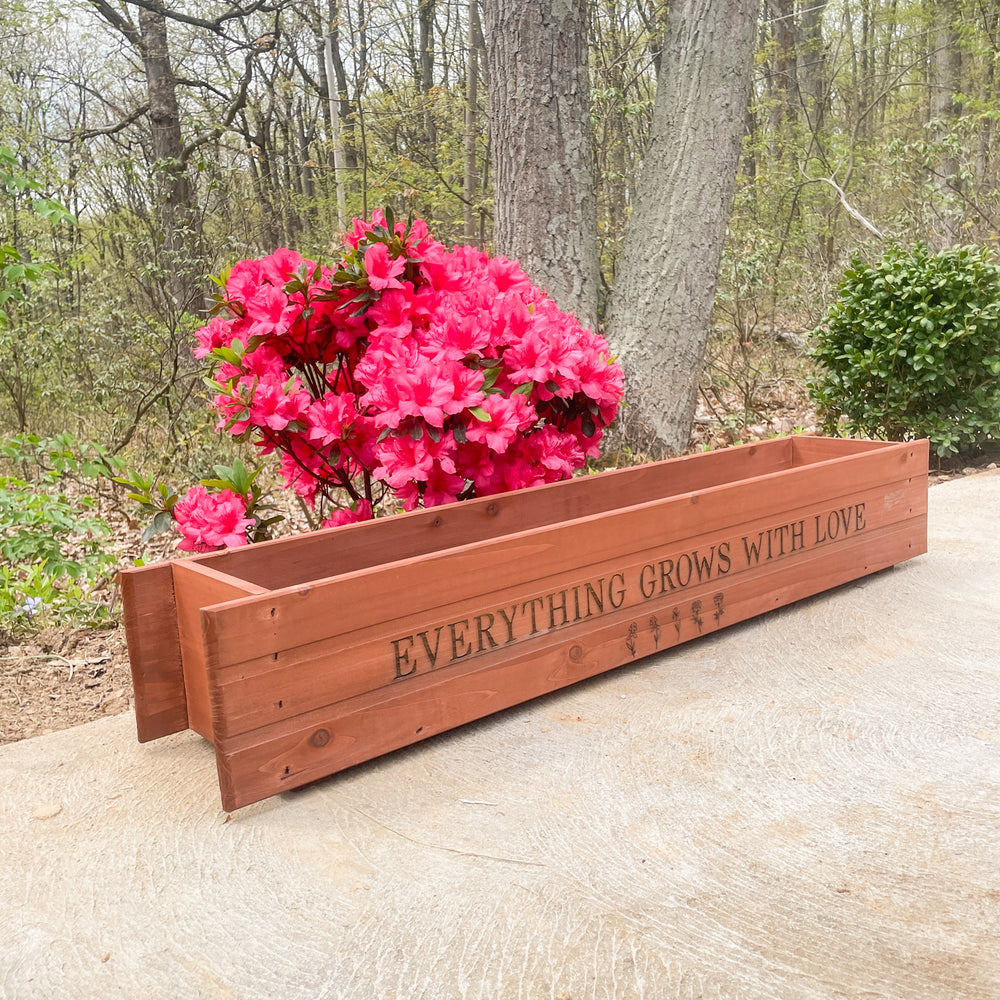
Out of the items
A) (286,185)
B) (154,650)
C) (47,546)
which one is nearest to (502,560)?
(154,650)

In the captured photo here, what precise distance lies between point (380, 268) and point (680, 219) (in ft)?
7.11

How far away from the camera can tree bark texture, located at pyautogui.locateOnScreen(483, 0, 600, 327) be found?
3637 millimetres

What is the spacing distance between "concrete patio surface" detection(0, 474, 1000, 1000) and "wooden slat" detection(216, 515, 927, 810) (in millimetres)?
57

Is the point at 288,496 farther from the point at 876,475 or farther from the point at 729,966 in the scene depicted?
the point at 729,966

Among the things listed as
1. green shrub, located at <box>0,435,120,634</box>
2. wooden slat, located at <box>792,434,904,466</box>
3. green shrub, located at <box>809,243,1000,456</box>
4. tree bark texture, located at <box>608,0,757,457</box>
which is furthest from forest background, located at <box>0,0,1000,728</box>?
wooden slat, located at <box>792,434,904,466</box>

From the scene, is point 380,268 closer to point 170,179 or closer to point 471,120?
point 170,179

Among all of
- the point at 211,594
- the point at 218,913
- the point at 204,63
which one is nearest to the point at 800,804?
the point at 218,913

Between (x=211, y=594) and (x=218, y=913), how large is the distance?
0.56 meters

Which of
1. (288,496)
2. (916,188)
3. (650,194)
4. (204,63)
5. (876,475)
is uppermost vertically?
(204,63)

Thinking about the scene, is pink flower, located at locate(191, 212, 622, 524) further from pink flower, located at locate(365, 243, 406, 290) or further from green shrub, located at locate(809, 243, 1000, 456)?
green shrub, located at locate(809, 243, 1000, 456)

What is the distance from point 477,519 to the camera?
7.67 ft

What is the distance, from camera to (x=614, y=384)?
244 cm

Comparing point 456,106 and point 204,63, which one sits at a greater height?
point 204,63

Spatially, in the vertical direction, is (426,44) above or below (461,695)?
above
